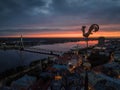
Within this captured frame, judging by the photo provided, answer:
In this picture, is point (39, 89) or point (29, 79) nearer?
point (39, 89)

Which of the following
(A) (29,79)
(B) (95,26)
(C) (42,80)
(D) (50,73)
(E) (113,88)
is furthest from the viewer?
(D) (50,73)

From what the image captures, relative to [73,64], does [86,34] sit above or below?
above

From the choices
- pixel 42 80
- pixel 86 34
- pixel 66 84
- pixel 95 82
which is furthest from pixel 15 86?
pixel 86 34

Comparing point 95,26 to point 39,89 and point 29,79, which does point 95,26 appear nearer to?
point 39,89

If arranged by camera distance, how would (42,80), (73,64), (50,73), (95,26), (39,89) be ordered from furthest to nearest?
(73,64) < (50,73) < (42,80) < (39,89) < (95,26)

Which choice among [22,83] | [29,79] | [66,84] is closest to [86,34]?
[66,84]

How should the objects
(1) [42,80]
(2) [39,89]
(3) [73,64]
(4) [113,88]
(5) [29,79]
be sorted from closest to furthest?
(4) [113,88] < (2) [39,89] < (5) [29,79] < (1) [42,80] < (3) [73,64]

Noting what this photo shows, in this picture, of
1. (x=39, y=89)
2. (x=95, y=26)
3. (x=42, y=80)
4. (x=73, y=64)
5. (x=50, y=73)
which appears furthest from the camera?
(x=73, y=64)

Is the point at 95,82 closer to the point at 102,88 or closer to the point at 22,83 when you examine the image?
the point at 102,88

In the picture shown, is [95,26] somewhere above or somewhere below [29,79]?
above
